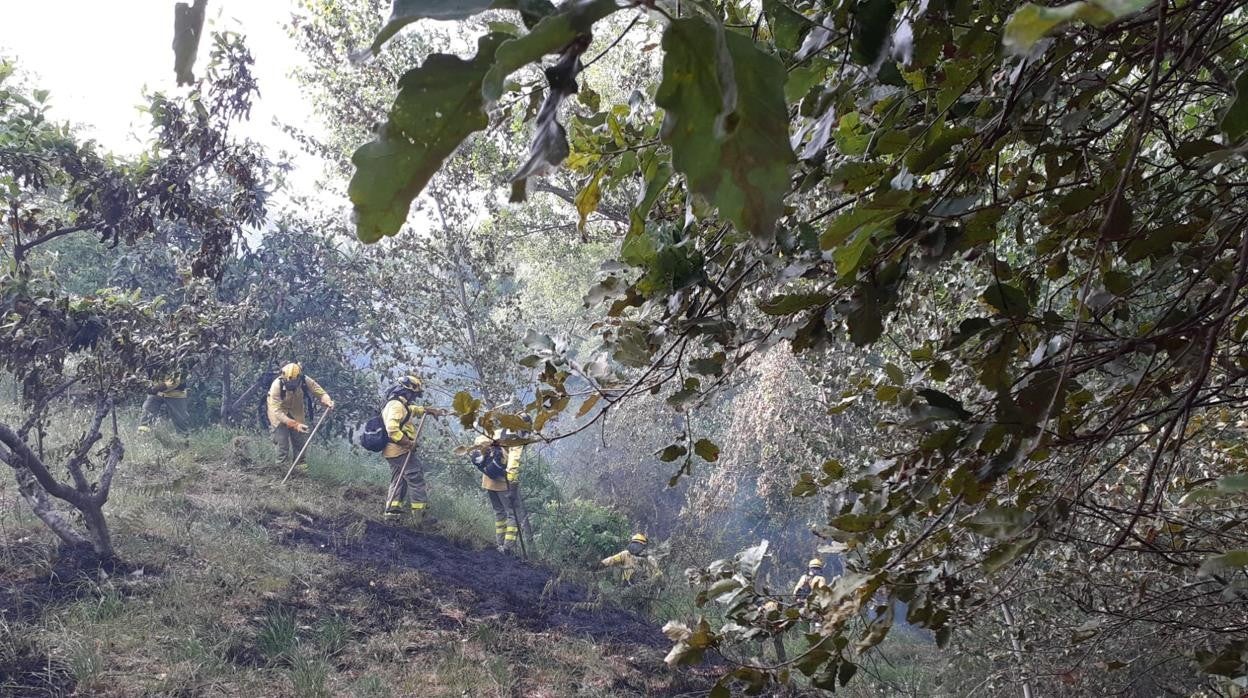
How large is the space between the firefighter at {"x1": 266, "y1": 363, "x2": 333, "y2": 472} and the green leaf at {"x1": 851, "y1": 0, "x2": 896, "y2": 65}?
9607 millimetres

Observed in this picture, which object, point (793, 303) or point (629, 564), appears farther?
point (629, 564)

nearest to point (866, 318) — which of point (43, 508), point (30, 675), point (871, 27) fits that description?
point (871, 27)

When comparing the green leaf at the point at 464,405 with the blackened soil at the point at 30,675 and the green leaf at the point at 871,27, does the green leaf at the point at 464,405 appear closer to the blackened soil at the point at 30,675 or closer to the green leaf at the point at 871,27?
the green leaf at the point at 871,27

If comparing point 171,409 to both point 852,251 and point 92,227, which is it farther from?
point 852,251

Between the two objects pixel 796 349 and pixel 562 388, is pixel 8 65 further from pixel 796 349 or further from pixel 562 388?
pixel 796 349

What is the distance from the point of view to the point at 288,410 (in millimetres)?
10047

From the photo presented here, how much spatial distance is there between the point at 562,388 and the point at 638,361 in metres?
0.18

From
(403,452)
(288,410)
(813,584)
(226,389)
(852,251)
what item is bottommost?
(813,584)

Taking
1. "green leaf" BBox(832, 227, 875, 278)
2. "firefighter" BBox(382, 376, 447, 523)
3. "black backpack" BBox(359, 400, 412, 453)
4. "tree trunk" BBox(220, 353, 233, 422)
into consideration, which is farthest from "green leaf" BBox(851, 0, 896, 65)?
"tree trunk" BBox(220, 353, 233, 422)

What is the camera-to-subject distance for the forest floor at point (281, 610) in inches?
191

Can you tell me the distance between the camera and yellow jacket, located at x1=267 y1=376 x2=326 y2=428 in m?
9.77

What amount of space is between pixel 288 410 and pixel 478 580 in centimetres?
401

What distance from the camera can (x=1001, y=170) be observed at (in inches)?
74.3

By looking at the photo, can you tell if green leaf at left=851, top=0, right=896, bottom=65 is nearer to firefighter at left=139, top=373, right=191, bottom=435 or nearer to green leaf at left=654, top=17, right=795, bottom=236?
green leaf at left=654, top=17, right=795, bottom=236
